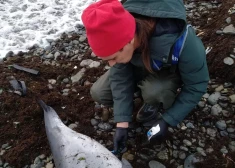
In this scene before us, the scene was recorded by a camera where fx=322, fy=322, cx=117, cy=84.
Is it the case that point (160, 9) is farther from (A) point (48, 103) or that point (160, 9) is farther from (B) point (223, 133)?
(A) point (48, 103)

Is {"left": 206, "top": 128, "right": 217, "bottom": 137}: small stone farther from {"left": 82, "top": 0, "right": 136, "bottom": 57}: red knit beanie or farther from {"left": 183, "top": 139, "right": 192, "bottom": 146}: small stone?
{"left": 82, "top": 0, "right": 136, "bottom": 57}: red knit beanie

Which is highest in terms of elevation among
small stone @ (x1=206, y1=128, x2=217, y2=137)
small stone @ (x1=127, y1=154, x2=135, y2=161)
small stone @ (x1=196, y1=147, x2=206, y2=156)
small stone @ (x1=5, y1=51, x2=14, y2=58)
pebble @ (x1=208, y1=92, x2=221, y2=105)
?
pebble @ (x1=208, y1=92, x2=221, y2=105)

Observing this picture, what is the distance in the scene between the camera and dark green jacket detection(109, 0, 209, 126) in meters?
2.25

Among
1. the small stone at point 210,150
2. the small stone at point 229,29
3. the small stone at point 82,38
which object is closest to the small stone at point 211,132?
the small stone at point 210,150

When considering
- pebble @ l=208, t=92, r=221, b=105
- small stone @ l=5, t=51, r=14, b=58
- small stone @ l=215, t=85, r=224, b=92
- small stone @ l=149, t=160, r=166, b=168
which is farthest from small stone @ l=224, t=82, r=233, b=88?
small stone @ l=5, t=51, r=14, b=58

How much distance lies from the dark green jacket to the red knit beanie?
0.86ft

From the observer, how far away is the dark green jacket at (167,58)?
2.25m

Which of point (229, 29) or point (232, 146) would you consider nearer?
point (232, 146)

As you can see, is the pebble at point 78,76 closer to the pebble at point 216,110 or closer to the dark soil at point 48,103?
the dark soil at point 48,103

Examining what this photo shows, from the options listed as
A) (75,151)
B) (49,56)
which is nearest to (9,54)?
(49,56)

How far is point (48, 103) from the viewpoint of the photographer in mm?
3467

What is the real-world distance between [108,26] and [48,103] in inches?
68.0

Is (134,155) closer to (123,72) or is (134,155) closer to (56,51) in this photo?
(123,72)

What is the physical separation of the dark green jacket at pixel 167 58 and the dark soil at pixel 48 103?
0.45 metres
